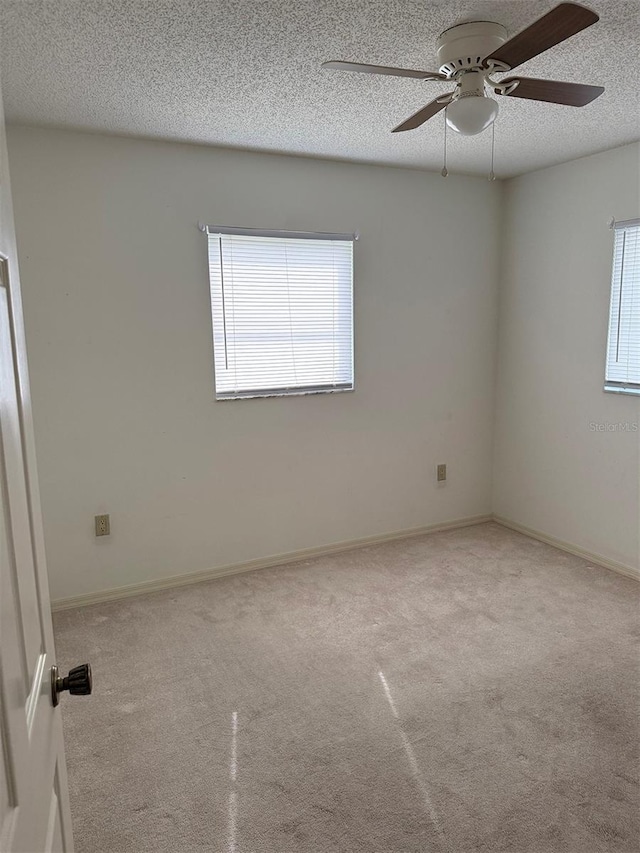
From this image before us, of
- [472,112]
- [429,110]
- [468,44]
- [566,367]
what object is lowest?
[566,367]

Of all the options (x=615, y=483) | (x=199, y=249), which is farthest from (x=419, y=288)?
(x=615, y=483)

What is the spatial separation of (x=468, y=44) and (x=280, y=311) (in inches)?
73.2

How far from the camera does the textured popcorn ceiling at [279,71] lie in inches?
71.4

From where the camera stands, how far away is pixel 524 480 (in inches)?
167

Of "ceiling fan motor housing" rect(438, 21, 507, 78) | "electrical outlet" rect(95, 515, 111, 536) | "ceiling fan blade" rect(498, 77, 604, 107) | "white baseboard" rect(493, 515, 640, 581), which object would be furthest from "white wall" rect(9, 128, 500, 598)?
"ceiling fan blade" rect(498, 77, 604, 107)

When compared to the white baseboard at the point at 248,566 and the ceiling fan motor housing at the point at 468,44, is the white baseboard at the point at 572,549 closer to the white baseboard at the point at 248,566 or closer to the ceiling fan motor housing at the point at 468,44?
the white baseboard at the point at 248,566

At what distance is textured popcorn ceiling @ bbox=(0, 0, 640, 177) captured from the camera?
5.95ft

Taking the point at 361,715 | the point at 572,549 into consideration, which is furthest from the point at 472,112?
the point at 572,549

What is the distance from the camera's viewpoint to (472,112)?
74.5 inches

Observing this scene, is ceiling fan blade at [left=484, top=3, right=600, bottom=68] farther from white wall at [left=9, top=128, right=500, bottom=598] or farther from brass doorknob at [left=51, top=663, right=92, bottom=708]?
white wall at [left=9, top=128, right=500, bottom=598]

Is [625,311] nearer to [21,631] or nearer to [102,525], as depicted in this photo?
[102,525]

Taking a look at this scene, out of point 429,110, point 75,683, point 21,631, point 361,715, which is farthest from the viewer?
point 361,715

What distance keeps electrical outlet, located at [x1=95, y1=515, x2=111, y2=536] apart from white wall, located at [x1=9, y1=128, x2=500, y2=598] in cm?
4

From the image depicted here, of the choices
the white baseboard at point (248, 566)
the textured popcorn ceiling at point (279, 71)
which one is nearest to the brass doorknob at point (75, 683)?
the textured popcorn ceiling at point (279, 71)
